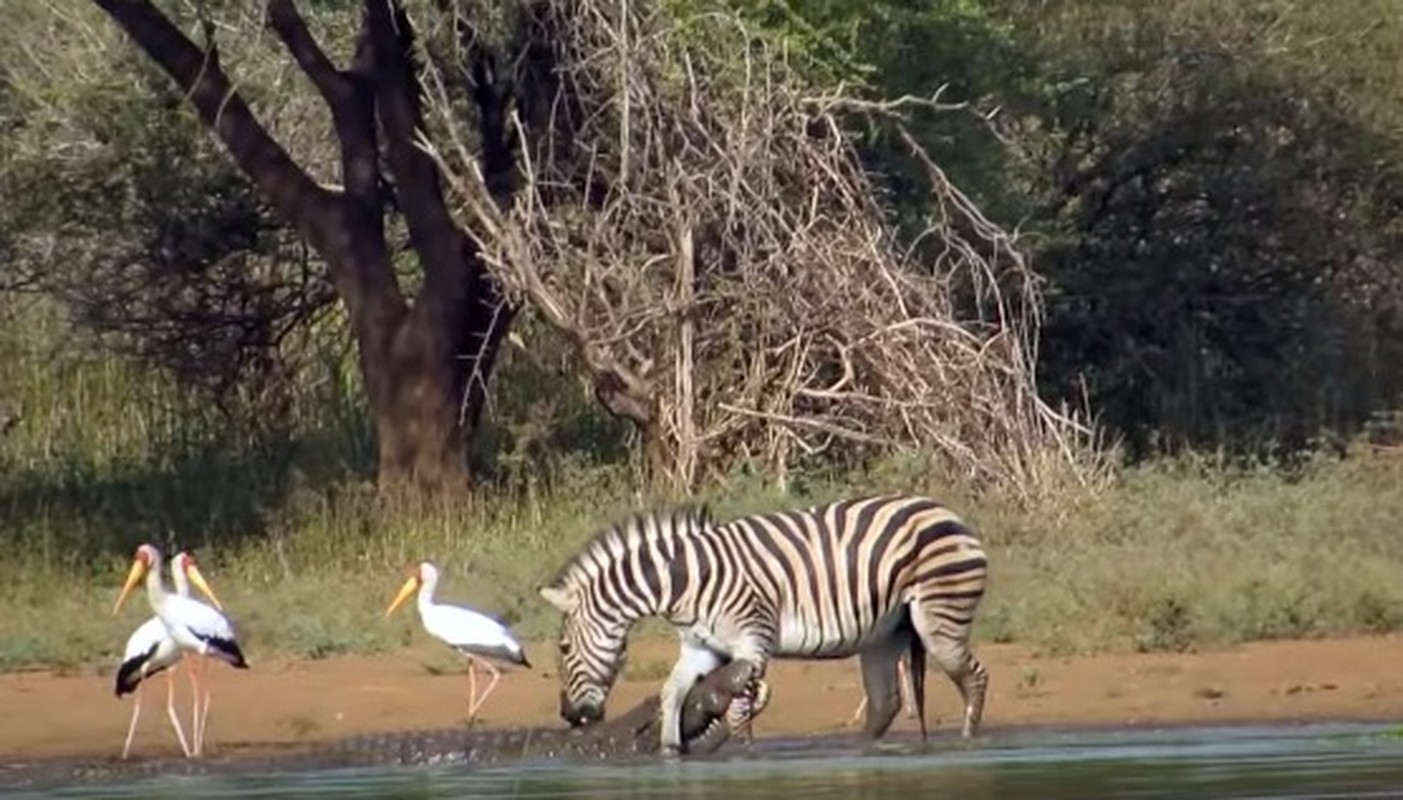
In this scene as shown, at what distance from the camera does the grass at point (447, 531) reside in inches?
588

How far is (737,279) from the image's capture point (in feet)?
61.0

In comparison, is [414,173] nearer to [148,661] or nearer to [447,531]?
[447,531]

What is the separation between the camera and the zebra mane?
42.1 ft

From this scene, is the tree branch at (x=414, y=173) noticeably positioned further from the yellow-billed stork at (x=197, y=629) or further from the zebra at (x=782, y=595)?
the zebra at (x=782, y=595)

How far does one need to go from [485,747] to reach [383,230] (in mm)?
7693

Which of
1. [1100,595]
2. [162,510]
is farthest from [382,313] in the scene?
[1100,595]

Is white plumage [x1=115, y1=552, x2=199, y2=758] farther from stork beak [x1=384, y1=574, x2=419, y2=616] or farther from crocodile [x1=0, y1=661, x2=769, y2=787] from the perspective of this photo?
stork beak [x1=384, y1=574, x2=419, y2=616]

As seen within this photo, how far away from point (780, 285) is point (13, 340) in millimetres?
7629

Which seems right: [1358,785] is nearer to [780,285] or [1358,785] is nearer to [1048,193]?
[780,285]

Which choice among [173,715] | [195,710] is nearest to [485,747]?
[195,710]

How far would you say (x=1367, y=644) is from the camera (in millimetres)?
14555

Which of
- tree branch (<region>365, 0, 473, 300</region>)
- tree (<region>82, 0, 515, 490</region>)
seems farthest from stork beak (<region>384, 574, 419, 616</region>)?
tree branch (<region>365, 0, 473, 300</region>)

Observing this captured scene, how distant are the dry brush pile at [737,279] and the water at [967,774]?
197 inches

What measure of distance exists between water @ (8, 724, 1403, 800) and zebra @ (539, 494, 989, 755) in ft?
1.21
